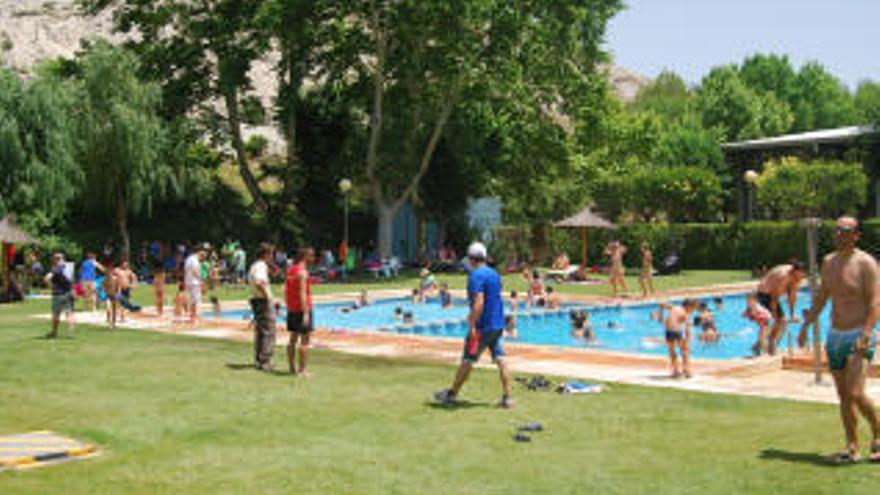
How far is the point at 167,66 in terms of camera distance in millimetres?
38219

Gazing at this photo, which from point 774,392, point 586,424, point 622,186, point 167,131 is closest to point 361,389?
point 586,424

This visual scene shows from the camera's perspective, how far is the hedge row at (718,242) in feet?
121

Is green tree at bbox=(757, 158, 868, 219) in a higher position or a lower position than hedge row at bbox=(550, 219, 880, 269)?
higher

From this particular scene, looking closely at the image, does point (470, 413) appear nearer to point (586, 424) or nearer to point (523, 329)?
point (586, 424)

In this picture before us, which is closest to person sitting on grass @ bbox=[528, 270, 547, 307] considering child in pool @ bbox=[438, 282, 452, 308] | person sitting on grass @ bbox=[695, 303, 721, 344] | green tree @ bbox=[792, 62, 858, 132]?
child in pool @ bbox=[438, 282, 452, 308]

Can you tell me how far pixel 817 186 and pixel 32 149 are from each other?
29.1 metres

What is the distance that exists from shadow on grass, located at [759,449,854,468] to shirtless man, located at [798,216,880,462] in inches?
3.3

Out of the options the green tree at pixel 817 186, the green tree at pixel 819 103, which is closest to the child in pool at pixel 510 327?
the green tree at pixel 817 186

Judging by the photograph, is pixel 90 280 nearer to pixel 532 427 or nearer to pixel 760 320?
pixel 760 320

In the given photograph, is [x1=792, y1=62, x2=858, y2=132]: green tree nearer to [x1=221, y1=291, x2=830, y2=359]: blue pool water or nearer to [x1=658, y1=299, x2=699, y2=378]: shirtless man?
[x1=221, y1=291, x2=830, y2=359]: blue pool water

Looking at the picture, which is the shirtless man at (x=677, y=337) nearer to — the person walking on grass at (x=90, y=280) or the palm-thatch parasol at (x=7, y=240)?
the person walking on grass at (x=90, y=280)

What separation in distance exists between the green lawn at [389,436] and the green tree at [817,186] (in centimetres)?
3051

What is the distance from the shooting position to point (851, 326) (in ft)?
24.8

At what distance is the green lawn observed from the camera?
7336 millimetres
